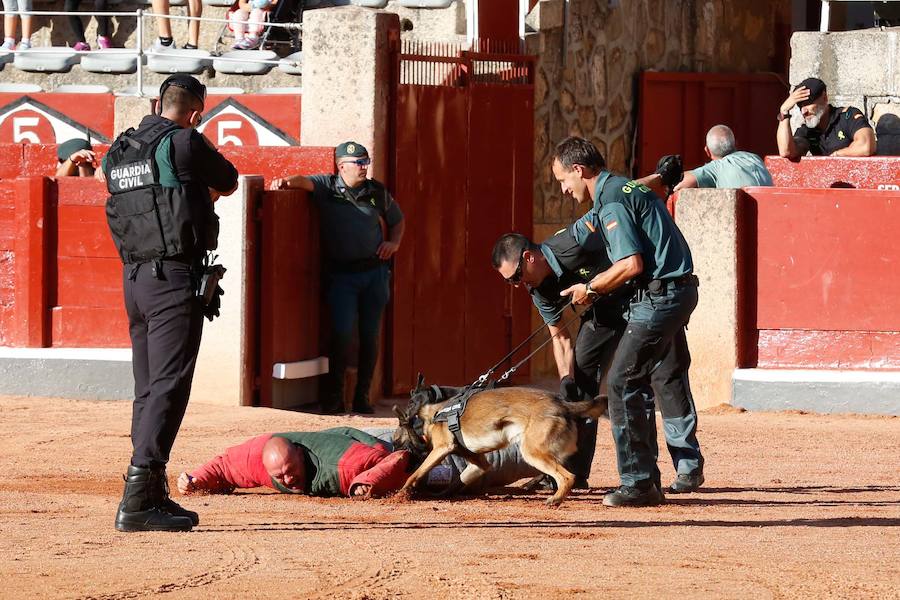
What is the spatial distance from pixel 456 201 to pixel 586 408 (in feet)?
19.4

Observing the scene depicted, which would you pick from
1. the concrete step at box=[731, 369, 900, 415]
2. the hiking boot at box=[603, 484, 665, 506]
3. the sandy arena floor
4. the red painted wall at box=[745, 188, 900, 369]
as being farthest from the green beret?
the hiking boot at box=[603, 484, 665, 506]

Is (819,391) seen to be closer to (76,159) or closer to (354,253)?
(354,253)

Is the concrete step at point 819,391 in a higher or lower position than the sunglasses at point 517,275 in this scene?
lower

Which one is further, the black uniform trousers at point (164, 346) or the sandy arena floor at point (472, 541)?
the black uniform trousers at point (164, 346)

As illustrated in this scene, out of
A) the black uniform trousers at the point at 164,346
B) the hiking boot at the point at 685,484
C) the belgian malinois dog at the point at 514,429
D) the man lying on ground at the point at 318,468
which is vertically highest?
the black uniform trousers at the point at 164,346

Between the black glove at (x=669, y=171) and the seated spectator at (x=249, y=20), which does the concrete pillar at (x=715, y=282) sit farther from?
the seated spectator at (x=249, y=20)

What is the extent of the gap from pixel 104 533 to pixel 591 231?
8.94 ft

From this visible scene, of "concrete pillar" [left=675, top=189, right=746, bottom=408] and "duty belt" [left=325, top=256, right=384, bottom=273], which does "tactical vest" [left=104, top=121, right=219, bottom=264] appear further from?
"concrete pillar" [left=675, top=189, right=746, bottom=408]

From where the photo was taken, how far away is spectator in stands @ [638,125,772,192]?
11.9m

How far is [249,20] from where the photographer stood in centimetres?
1702

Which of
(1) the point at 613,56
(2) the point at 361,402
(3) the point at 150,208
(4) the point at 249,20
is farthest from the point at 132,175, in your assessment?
(4) the point at 249,20

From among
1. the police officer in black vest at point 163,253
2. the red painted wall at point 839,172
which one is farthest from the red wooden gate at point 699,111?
the police officer in black vest at point 163,253

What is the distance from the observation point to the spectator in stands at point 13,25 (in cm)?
1770

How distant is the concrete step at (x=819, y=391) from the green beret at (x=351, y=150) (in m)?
3.16
